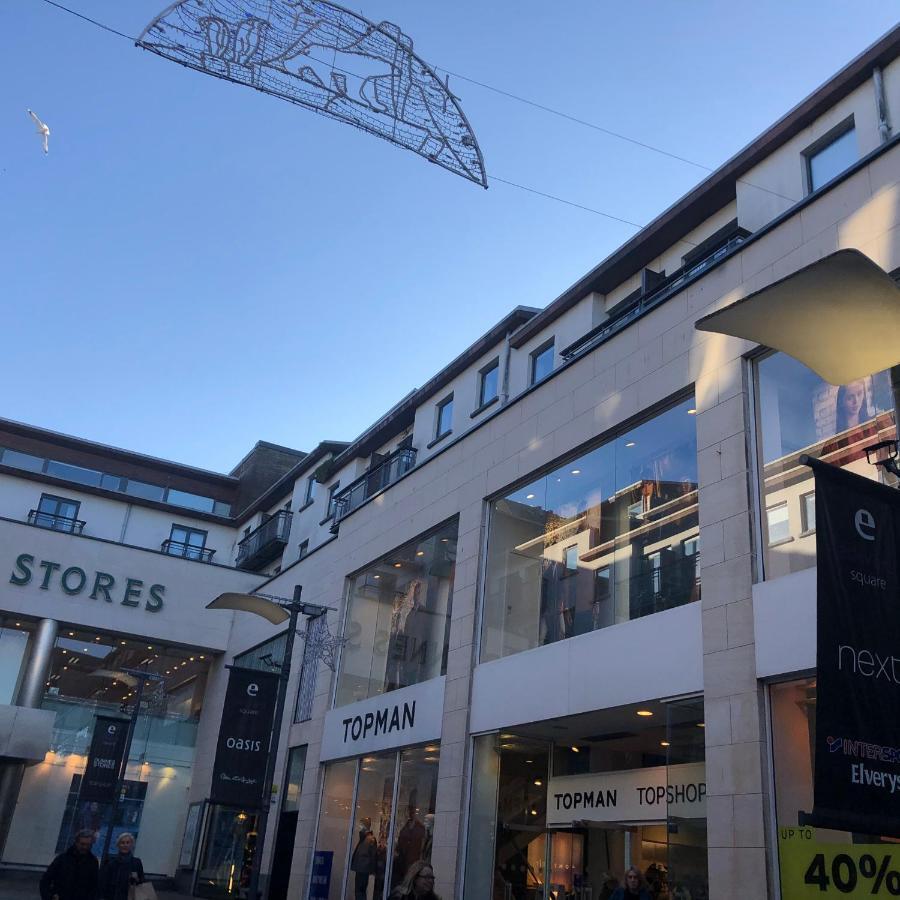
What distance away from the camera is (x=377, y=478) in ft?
76.8

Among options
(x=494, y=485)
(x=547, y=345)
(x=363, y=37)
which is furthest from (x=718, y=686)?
(x=547, y=345)

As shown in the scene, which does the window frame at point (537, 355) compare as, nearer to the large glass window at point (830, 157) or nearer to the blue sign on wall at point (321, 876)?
the large glass window at point (830, 157)

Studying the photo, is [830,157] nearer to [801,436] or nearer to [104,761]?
[801,436]

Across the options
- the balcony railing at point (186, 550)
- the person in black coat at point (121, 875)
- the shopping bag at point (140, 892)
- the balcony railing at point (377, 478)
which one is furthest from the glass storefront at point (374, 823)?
the balcony railing at point (186, 550)

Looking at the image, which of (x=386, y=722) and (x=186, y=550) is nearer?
(x=386, y=722)

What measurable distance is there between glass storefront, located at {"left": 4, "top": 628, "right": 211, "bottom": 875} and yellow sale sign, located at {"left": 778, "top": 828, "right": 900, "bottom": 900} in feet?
78.0

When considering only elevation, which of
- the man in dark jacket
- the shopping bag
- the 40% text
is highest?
the 40% text

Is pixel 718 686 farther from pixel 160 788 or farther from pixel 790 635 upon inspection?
pixel 160 788

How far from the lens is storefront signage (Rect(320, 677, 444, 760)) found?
55.4 feet

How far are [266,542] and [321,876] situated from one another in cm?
1690

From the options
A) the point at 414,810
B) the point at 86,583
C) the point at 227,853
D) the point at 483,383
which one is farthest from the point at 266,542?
the point at 414,810

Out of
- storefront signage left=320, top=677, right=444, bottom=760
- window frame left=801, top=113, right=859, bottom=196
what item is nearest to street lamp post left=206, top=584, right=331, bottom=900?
storefront signage left=320, top=677, right=444, bottom=760

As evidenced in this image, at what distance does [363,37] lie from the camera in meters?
13.2

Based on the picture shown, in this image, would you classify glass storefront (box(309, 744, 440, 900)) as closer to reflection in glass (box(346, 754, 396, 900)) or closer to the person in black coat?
reflection in glass (box(346, 754, 396, 900))
